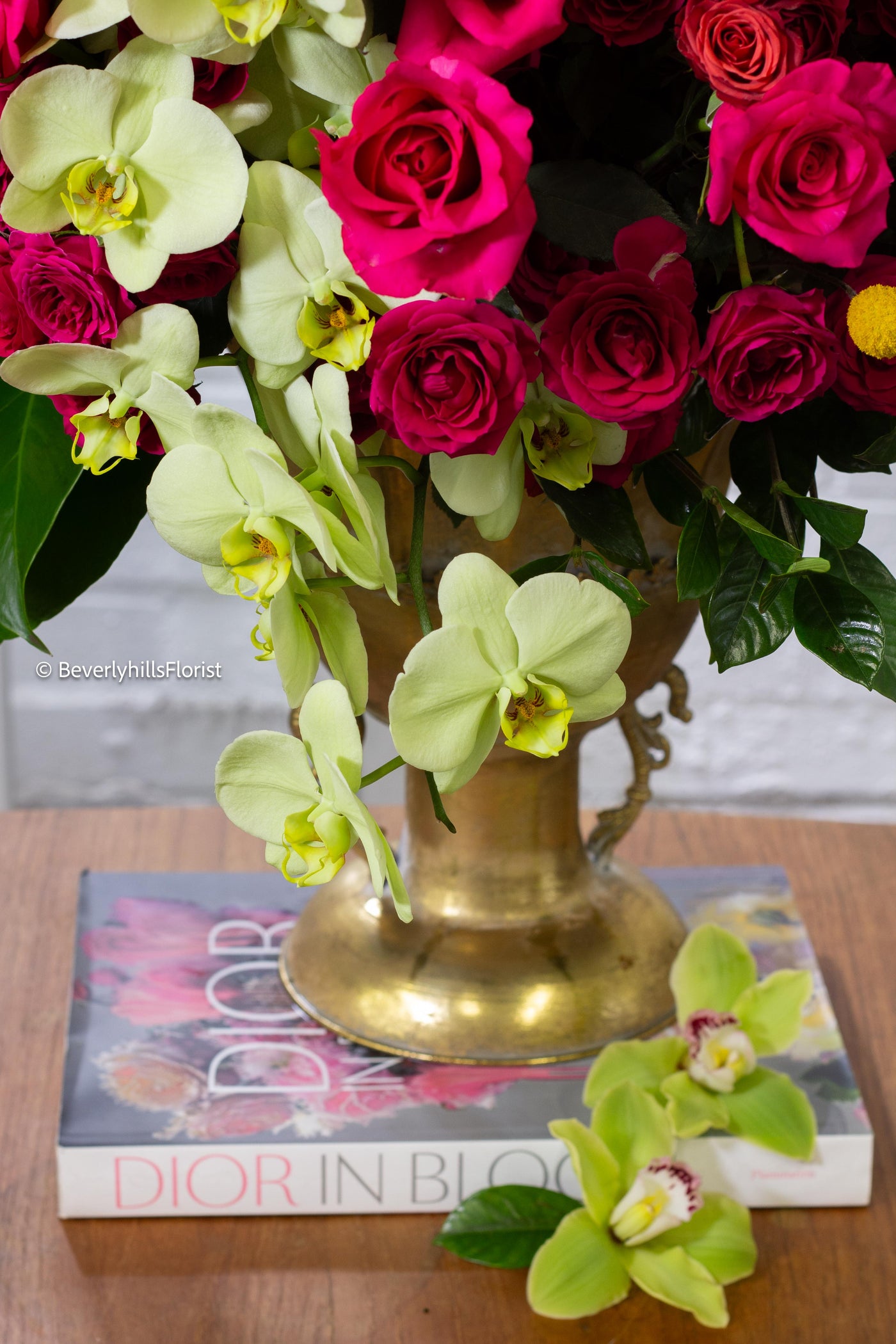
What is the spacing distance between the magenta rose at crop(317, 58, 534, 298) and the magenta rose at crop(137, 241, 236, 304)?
0.07 m

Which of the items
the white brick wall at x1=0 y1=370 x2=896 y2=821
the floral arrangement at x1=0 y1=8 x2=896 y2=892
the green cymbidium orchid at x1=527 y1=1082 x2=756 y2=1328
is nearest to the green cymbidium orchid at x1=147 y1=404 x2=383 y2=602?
the floral arrangement at x1=0 y1=8 x2=896 y2=892

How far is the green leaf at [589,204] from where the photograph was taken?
1.34 ft

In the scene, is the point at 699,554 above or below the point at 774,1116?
above

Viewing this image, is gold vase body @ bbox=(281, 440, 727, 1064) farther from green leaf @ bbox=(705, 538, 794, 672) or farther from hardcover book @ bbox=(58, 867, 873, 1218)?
green leaf @ bbox=(705, 538, 794, 672)

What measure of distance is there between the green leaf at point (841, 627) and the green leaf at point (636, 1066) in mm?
256

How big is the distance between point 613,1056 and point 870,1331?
0.14 m

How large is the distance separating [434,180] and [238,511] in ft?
0.41

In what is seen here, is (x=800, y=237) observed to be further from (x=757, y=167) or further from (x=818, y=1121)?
(x=818, y=1121)

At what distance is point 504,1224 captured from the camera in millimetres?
583

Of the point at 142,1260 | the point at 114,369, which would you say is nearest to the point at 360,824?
the point at 114,369


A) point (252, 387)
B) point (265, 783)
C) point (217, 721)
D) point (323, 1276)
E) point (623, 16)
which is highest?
point (623, 16)

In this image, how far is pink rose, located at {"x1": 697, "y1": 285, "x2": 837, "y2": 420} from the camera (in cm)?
40

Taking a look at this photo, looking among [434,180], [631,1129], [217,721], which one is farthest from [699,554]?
[217,721]

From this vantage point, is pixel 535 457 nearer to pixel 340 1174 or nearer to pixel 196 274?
pixel 196 274
